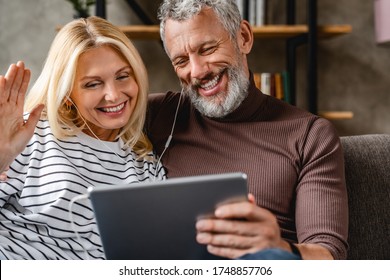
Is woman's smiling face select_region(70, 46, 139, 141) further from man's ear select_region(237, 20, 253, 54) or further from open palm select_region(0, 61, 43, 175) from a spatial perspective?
man's ear select_region(237, 20, 253, 54)

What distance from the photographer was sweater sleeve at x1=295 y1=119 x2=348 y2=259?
124 centimetres

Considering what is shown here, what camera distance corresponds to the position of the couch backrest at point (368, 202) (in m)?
1.47

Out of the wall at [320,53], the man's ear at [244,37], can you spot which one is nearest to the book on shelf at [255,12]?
the wall at [320,53]

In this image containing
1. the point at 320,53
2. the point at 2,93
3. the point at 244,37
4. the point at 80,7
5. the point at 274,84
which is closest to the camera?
the point at 2,93

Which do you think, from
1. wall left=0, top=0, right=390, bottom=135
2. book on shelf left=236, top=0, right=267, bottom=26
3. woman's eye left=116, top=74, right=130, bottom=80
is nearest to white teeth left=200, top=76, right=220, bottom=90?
woman's eye left=116, top=74, right=130, bottom=80

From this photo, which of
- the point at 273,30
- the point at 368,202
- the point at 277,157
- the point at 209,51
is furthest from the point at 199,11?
the point at 273,30

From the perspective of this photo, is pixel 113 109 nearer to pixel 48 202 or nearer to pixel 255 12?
pixel 48 202

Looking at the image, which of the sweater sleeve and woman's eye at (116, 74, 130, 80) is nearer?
the sweater sleeve

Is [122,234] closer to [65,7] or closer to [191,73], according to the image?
[191,73]

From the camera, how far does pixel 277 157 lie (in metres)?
1.41

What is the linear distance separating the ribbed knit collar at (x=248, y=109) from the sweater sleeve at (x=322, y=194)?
0.59 ft

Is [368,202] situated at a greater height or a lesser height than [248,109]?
lesser

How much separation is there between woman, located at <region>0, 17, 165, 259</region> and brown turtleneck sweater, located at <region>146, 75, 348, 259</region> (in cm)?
11

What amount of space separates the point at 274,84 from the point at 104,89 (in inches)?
55.9
